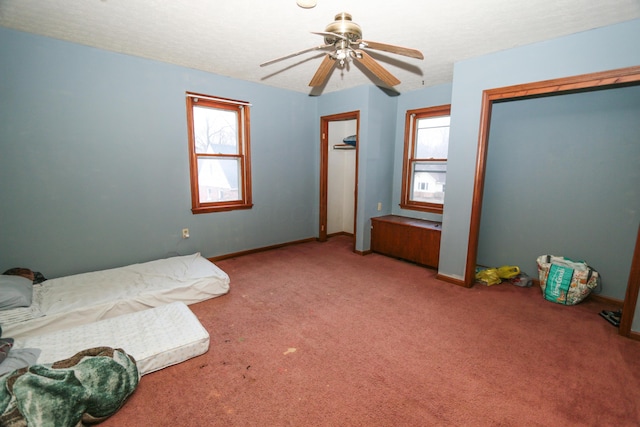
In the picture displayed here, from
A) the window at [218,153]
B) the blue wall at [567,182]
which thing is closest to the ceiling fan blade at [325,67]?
the window at [218,153]

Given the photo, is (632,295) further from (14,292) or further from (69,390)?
(14,292)

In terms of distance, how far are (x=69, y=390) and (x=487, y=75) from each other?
4134 mm

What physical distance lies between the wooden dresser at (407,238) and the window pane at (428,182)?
0.39 meters

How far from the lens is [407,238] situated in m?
4.12

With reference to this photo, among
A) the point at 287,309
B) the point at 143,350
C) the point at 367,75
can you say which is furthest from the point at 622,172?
the point at 143,350

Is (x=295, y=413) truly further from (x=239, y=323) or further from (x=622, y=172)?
(x=622, y=172)

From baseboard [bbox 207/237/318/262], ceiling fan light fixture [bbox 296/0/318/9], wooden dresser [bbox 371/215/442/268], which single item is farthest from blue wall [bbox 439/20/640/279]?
baseboard [bbox 207/237/318/262]

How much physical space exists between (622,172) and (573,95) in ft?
3.12

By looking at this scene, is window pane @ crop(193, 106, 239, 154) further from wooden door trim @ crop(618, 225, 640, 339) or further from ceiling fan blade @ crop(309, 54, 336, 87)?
wooden door trim @ crop(618, 225, 640, 339)

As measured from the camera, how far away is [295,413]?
1.64 metres

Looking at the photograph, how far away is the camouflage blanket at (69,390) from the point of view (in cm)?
138

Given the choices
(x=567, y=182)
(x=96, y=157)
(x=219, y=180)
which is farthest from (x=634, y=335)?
(x=96, y=157)

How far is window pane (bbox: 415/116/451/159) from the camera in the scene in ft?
13.8

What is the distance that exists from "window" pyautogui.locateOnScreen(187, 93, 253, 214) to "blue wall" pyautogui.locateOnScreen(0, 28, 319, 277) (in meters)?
0.11
